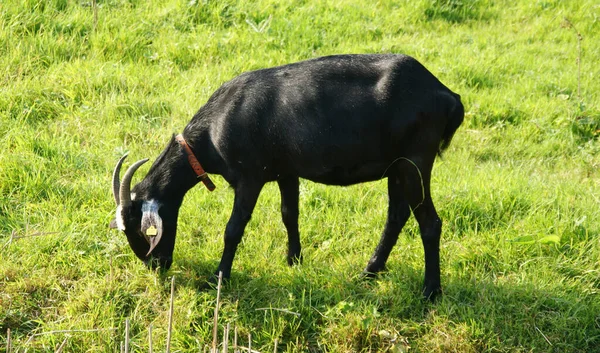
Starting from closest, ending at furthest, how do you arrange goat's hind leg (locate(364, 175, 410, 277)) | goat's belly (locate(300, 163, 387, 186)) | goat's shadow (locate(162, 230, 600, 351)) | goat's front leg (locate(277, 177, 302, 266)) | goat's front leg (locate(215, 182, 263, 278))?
1. goat's shadow (locate(162, 230, 600, 351))
2. goat's belly (locate(300, 163, 387, 186))
3. goat's front leg (locate(215, 182, 263, 278))
4. goat's hind leg (locate(364, 175, 410, 277))
5. goat's front leg (locate(277, 177, 302, 266))

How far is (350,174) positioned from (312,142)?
366 mm

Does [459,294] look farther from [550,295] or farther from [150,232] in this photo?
[150,232]

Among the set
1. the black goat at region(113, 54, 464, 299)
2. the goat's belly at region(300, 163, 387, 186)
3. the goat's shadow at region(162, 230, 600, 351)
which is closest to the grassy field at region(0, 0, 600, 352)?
the goat's shadow at region(162, 230, 600, 351)

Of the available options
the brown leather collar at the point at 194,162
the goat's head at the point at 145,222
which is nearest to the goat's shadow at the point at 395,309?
the goat's head at the point at 145,222

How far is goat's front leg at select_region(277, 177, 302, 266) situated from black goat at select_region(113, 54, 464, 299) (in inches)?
10.7

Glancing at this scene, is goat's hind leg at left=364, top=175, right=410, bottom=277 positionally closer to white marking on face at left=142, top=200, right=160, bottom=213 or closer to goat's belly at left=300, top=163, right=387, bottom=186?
goat's belly at left=300, top=163, right=387, bottom=186

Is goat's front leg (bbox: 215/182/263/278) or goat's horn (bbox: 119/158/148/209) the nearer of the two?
goat's horn (bbox: 119/158/148/209)

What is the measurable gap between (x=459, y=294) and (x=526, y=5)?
6304mm

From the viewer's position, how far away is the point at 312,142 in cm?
527

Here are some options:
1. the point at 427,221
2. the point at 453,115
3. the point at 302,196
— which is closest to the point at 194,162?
the point at 302,196

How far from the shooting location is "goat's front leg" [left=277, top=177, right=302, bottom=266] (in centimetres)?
585

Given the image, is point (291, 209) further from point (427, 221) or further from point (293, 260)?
point (427, 221)

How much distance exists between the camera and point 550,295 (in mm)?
5492

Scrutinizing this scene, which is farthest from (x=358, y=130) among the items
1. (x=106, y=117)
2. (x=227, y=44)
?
(x=227, y=44)
